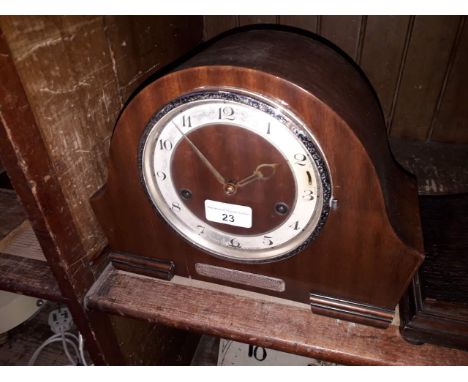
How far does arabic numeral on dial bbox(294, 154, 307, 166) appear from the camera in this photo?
0.61 metres

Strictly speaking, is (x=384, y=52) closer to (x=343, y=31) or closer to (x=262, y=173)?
(x=343, y=31)

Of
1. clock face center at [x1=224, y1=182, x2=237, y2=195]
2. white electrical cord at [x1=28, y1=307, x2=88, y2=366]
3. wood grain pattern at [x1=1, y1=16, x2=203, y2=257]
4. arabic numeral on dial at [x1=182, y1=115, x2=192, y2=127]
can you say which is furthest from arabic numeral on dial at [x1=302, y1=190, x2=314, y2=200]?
white electrical cord at [x1=28, y1=307, x2=88, y2=366]

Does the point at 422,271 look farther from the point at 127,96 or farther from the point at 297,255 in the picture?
the point at 127,96

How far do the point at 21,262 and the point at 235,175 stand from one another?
62 centimetres

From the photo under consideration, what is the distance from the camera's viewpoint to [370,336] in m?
0.78

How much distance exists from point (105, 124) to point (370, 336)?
72cm

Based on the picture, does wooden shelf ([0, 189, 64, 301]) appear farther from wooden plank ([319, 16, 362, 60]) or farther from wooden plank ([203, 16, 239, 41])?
wooden plank ([319, 16, 362, 60])

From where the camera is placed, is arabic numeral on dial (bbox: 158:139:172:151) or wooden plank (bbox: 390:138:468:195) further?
wooden plank (bbox: 390:138:468:195)

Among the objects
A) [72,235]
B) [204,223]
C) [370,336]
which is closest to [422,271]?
[370,336]

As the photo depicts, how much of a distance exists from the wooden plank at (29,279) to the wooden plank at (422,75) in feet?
3.49

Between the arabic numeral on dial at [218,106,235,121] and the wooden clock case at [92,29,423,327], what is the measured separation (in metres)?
0.04

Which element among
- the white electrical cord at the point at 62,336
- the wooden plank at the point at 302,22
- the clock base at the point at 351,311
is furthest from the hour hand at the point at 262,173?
the white electrical cord at the point at 62,336

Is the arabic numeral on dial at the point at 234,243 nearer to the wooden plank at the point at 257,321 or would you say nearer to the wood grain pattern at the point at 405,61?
the wooden plank at the point at 257,321

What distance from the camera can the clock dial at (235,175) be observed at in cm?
60
